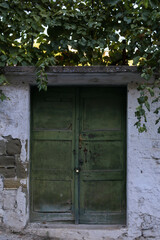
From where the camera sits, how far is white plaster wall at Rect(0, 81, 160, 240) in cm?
324

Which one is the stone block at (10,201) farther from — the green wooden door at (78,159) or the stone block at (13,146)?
the stone block at (13,146)

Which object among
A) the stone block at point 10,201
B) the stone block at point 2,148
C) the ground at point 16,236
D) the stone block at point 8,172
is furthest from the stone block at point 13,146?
the ground at point 16,236

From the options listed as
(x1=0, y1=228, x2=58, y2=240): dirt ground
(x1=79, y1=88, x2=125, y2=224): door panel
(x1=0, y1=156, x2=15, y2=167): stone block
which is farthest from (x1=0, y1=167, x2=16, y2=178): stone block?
(x1=79, y1=88, x2=125, y2=224): door panel

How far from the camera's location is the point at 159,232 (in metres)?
3.23

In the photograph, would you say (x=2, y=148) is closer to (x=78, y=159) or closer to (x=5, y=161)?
(x=5, y=161)

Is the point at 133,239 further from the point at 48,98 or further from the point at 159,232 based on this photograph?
the point at 48,98

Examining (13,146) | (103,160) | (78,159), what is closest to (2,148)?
(13,146)

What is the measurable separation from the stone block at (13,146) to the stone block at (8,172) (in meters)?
0.19

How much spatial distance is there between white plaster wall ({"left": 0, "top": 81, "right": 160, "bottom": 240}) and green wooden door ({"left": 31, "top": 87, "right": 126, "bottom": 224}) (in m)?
→ 0.21

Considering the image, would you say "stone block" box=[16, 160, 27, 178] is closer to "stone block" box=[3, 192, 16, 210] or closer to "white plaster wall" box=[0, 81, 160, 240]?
"white plaster wall" box=[0, 81, 160, 240]

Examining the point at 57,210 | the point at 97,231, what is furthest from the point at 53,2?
the point at 97,231

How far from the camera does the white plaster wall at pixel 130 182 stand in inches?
127

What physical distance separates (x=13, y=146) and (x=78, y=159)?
834 mm

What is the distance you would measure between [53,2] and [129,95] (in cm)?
152
